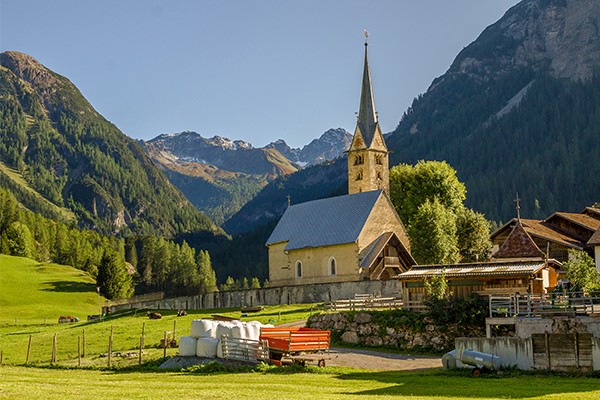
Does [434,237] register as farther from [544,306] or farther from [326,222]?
[544,306]

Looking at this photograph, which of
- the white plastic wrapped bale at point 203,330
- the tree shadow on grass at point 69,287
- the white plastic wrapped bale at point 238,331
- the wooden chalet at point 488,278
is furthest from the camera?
the tree shadow on grass at point 69,287

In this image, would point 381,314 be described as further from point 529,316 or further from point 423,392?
point 423,392

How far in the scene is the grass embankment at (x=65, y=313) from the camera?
153ft

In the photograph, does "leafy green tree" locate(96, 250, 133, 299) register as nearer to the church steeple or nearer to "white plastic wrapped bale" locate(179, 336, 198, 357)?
the church steeple

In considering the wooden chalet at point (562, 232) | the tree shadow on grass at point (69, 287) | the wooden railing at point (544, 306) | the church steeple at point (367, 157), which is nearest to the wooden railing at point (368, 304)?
the wooden railing at point (544, 306)

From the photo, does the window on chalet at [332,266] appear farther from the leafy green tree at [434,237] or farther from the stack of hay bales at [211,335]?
the stack of hay bales at [211,335]

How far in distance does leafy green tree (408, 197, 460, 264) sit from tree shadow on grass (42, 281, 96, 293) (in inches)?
2042

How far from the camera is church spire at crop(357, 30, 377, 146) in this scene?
96188 mm

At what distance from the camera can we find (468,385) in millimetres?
30922

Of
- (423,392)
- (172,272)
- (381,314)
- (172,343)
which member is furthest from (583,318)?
(172,272)

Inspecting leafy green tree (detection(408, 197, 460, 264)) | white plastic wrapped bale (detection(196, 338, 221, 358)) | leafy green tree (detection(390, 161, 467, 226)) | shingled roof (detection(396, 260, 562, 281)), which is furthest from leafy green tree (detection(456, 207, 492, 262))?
white plastic wrapped bale (detection(196, 338, 221, 358))

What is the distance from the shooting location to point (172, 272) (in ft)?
591

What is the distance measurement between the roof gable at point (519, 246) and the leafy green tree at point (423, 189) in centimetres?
2657

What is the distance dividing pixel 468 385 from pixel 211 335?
1449cm
